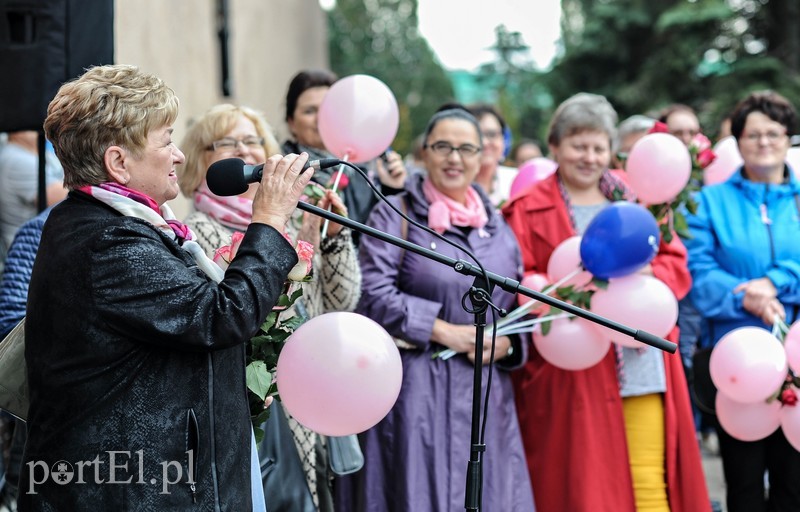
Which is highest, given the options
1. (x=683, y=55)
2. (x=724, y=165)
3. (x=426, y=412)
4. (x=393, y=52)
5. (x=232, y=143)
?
(x=393, y=52)

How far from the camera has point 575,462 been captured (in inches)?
155

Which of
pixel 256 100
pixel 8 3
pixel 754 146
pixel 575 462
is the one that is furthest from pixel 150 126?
pixel 256 100

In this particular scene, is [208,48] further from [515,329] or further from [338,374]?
[338,374]

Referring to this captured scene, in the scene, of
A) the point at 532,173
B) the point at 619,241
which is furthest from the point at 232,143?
the point at 532,173

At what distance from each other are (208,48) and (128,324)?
5573 millimetres

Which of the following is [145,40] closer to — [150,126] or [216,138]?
[216,138]

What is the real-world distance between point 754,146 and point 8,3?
327 centimetres

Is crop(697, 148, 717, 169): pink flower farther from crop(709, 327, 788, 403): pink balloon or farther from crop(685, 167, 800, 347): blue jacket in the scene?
crop(709, 327, 788, 403): pink balloon

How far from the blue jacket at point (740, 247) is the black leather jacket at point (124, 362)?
269cm

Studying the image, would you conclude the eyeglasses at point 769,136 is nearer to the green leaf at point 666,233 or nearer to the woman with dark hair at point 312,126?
the green leaf at point 666,233

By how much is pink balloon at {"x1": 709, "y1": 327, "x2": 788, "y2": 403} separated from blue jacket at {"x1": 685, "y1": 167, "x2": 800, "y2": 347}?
1.18 ft

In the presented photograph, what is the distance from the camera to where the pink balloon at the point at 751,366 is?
380cm

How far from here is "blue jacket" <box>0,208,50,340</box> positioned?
3.37 metres

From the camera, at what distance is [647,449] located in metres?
4.04
